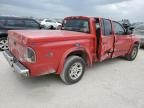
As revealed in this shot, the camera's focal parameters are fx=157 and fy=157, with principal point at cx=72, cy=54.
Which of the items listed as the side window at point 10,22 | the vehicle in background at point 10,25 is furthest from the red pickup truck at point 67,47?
the side window at point 10,22

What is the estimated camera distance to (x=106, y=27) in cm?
494

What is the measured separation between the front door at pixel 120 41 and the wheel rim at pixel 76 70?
182 cm

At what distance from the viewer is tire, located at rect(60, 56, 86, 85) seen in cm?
395

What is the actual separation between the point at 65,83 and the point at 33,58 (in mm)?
1344

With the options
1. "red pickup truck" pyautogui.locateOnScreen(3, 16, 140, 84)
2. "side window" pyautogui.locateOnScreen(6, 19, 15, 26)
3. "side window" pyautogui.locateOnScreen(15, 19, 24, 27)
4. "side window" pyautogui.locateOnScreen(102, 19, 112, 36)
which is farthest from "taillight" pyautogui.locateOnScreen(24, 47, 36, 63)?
"side window" pyautogui.locateOnScreen(15, 19, 24, 27)

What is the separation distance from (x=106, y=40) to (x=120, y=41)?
1.08 m

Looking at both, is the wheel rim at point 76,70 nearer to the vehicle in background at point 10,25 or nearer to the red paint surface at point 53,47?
the red paint surface at point 53,47

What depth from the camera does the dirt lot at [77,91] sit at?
3.31 metres

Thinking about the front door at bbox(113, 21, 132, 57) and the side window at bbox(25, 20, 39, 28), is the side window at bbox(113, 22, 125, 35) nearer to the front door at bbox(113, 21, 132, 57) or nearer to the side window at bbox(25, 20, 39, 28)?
the front door at bbox(113, 21, 132, 57)

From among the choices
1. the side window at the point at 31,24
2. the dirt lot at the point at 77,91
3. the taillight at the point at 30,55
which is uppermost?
the side window at the point at 31,24

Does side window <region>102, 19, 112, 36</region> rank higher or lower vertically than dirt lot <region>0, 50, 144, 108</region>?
higher

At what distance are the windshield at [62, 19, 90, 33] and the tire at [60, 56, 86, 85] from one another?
39.0 inches

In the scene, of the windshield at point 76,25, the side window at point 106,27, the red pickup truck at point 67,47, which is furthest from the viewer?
the side window at point 106,27

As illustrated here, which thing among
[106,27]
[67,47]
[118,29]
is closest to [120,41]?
[118,29]
